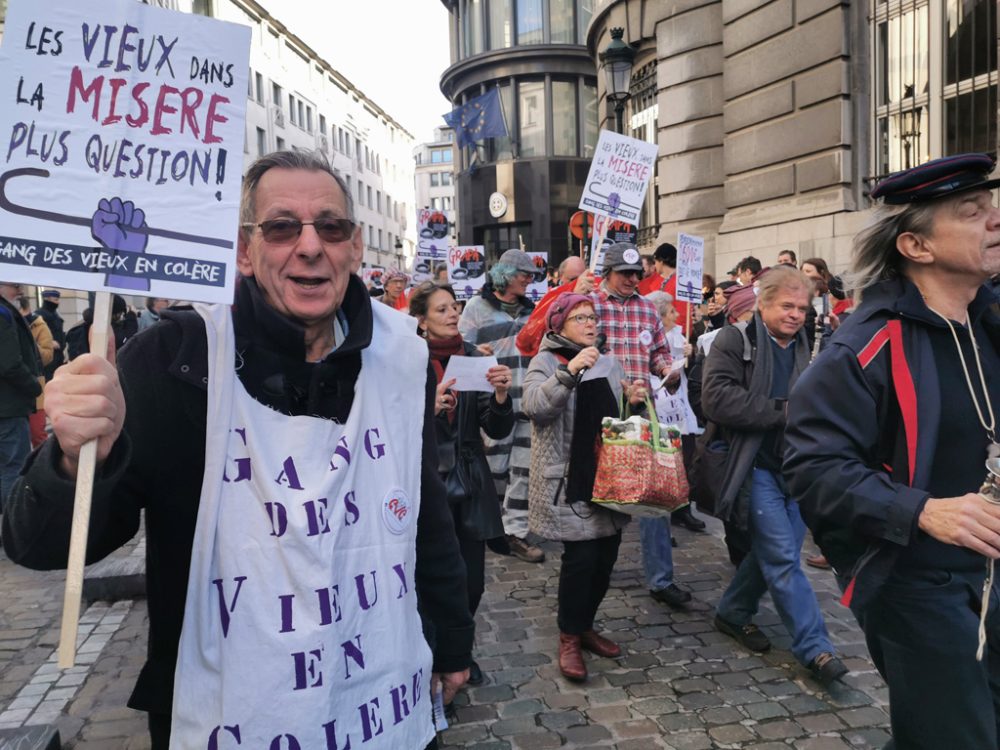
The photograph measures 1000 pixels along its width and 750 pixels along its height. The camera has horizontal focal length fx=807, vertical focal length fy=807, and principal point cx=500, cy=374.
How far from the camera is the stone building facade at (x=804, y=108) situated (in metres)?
10.1

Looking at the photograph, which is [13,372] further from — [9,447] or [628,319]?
[628,319]

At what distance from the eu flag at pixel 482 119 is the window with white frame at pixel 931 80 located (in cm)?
1542

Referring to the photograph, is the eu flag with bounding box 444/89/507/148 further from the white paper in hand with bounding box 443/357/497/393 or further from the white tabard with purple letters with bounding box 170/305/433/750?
the white tabard with purple letters with bounding box 170/305/433/750

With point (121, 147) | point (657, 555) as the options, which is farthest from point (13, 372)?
point (121, 147)

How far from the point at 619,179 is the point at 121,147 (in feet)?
20.1

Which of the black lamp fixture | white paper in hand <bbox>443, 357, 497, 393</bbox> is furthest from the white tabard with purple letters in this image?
the black lamp fixture

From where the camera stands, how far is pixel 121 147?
160 cm

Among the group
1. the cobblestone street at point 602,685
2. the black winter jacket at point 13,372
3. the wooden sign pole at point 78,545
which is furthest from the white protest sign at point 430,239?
the wooden sign pole at point 78,545

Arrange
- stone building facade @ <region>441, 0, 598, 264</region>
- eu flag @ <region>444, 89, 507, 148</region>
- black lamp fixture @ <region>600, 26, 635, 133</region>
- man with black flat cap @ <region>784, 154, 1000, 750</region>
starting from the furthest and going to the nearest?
1. stone building facade @ <region>441, 0, 598, 264</region>
2. eu flag @ <region>444, 89, 507, 148</region>
3. black lamp fixture @ <region>600, 26, 635, 133</region>
4. man with black flat cap @ <region>784, 154, 1000, 750</region>

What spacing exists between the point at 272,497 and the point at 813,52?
11.9 metres

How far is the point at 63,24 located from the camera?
5.03ft

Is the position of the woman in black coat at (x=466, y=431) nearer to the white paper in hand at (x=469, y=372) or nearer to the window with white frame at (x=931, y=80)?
the white paper in hand at (x=469, y=372)

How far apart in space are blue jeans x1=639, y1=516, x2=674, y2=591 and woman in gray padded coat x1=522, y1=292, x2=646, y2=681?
85 cm

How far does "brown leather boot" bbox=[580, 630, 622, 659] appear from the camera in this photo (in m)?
4.43
